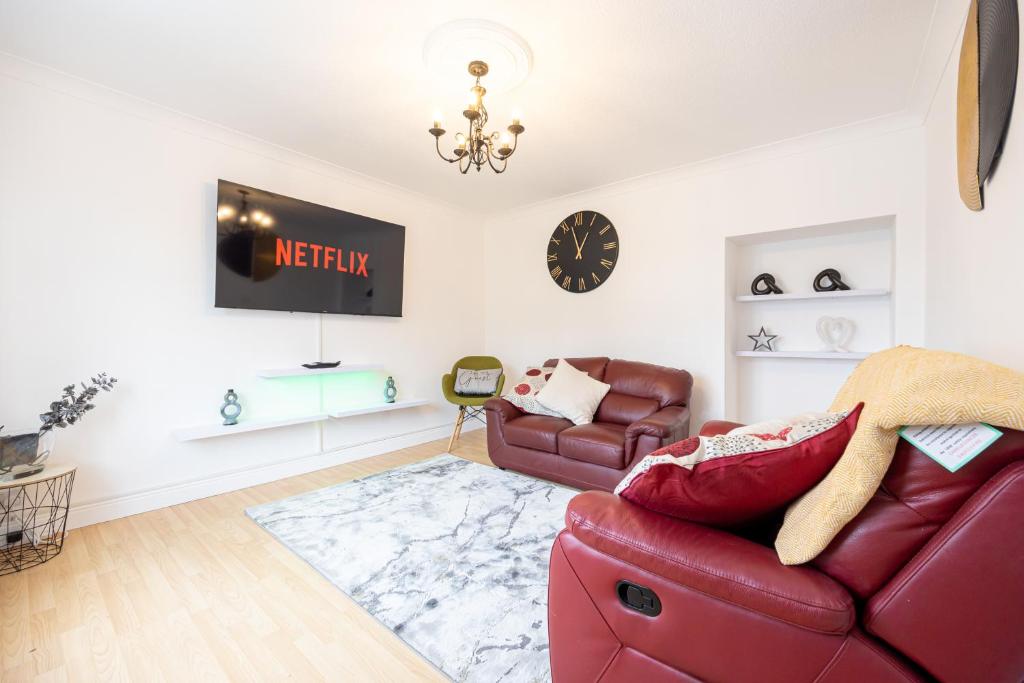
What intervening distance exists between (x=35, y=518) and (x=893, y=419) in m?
3.72

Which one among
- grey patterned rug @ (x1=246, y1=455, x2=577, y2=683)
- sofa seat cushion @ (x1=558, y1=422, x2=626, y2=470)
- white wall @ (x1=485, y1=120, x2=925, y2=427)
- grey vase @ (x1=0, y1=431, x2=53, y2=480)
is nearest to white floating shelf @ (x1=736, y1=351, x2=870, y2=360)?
white wall @ (x1=485, y1=120, x2=925, y2=427)

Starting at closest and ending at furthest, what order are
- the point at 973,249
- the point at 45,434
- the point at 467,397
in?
1. the point at 973,249
2. the point at 45,434
3. the point at 467,397

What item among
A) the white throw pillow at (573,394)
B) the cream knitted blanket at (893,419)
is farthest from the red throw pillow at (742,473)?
the white throw pillow at (573,394)

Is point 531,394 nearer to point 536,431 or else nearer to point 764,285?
point 536,431

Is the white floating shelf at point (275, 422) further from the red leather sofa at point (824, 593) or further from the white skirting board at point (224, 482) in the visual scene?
the red leather sofa at point (824, 593)

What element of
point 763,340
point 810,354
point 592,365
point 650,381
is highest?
point 763,340

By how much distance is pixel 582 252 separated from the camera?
14.0 feet

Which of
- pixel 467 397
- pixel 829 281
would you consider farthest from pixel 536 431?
pixel 829 281

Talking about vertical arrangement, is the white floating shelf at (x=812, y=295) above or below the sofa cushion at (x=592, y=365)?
above

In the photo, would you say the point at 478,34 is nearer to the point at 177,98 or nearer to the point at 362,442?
the point at 177,98

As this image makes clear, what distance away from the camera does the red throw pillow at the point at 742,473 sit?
941 mm

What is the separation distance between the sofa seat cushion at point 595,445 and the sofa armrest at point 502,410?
20.5 inches

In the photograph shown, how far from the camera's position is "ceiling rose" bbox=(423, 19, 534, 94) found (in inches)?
79.1

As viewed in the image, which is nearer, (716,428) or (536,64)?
(716,428)
